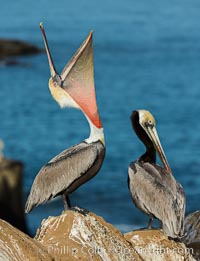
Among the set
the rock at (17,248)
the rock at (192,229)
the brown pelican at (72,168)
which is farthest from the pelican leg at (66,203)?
the rock at (192,229)

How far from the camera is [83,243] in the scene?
891cm

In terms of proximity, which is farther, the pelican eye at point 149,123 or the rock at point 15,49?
the rock at point 15,49

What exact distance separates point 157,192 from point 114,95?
4272 centimetres

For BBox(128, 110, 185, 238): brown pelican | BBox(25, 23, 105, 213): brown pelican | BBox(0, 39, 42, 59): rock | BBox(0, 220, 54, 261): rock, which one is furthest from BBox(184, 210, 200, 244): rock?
BBox(0, 39, 42, 59): rock

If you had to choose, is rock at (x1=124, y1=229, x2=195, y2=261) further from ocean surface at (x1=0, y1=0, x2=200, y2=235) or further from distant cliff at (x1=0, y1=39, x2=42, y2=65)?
distant cliff at (x1=0, y1=39, x2=42, y2=65)

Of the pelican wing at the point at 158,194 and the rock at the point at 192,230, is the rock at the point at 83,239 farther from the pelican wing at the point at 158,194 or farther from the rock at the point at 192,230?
the rock at the point at 192,230

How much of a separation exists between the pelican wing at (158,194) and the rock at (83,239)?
777 mm

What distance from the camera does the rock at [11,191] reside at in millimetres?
21531

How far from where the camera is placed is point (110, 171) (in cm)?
3288

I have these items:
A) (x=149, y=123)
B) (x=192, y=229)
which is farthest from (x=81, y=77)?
(x=192, y=229)

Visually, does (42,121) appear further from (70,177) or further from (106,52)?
(70,177)

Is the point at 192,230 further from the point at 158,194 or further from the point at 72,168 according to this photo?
the point at 72,168

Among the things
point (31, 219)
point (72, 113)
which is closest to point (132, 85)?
point (72, 113)

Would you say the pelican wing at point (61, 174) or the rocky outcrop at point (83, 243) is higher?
the pelican wing at point (61, 174)
